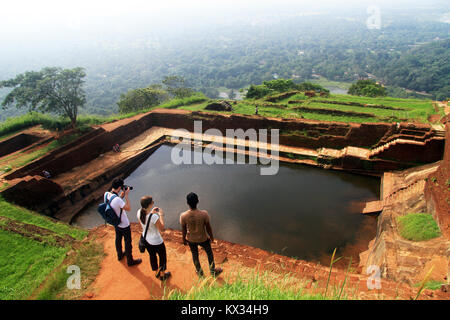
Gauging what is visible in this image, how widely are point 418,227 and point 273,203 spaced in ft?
11.7

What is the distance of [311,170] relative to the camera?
9516mm

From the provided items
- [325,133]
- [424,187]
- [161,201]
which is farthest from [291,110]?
[161,201]

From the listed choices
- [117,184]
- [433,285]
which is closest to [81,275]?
[117,184]

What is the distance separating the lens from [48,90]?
1166cm

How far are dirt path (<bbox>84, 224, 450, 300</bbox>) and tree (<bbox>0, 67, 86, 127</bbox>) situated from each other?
9.46 metres

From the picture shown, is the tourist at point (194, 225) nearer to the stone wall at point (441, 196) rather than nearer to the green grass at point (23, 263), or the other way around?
the green grass at point (23, 263)

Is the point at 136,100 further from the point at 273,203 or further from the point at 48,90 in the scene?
the point at 273,203

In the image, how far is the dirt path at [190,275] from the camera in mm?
3295

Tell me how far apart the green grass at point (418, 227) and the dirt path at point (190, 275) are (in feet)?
6.32

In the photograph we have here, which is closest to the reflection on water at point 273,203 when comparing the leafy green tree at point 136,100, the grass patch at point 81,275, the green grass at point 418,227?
the green grass at point 418,227
